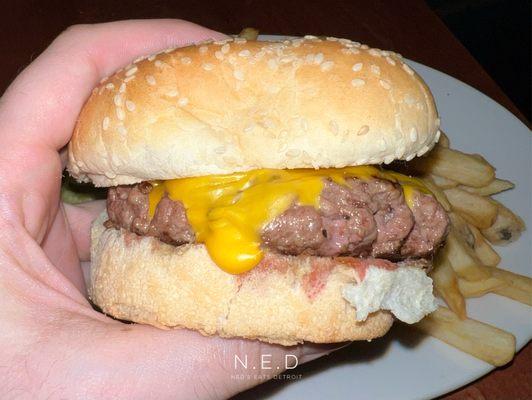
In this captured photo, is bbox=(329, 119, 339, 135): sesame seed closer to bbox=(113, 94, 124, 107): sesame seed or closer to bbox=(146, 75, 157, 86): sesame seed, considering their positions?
bbox=(146, 75, 157, 86): sesame seed

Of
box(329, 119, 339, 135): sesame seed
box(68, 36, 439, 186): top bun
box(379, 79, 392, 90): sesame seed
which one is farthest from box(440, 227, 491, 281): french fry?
box(329, 119, 339, 135): sesame seed

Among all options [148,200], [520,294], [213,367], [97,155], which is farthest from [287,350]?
[520,294]

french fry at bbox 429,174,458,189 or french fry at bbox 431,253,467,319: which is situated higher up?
french fry at bbox 429,174,458,189

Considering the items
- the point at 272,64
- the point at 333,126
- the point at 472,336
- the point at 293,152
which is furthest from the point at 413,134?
the point at 472,336

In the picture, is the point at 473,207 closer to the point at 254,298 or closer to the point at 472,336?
the point at 472,336

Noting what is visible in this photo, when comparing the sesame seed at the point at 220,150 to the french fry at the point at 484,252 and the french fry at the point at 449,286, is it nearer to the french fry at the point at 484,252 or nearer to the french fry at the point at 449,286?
the french fry at the point at 449,286
